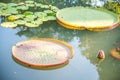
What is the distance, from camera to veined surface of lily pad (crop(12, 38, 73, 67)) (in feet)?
9.18

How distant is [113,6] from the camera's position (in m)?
4.31

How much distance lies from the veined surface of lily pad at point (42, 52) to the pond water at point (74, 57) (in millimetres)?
65

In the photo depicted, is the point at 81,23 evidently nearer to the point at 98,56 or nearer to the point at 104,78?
the point at 98,56

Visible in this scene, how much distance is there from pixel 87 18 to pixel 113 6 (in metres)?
0.68

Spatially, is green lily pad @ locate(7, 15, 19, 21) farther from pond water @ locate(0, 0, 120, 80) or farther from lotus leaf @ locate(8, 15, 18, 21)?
pond water @ locate(0, 0, 120, 80)

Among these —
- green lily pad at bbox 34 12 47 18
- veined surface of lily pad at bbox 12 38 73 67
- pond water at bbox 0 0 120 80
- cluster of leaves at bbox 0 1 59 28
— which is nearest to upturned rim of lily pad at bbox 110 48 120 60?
pond water at bbox 0 0 120 80

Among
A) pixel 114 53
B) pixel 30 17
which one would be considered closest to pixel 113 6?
pixel 30 17

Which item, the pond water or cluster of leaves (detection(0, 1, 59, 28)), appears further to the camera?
cluster of leaves (detection(0, 1, 59, 28))

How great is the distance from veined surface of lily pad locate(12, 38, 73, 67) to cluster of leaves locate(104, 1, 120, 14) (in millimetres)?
1389

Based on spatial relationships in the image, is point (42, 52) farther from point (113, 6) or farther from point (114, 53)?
point (113, 6)

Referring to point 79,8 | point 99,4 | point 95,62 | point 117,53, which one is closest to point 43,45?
point 95,62

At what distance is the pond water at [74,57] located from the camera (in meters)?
2.69

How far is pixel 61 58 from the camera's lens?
288cm

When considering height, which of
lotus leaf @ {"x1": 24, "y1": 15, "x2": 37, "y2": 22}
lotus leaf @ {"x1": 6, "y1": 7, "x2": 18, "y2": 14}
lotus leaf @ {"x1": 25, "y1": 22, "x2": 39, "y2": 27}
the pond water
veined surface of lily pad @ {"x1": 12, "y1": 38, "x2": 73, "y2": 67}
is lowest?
the pond water
